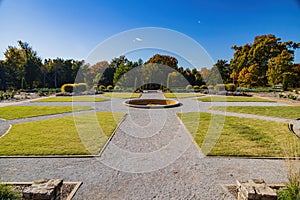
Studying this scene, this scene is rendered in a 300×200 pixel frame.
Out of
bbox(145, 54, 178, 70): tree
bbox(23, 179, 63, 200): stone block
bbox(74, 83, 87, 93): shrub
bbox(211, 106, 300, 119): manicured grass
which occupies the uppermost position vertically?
bbox(145, 54, 178, 70): tree

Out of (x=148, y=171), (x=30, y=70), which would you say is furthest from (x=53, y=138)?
(x=30, y=70)

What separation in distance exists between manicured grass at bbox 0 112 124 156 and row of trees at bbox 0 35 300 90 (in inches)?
933

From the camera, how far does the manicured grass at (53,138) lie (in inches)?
175

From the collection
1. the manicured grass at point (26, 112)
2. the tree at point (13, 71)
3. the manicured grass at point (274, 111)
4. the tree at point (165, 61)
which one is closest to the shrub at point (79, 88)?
the tree at point (13, 71)

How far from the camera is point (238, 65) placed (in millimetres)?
33281

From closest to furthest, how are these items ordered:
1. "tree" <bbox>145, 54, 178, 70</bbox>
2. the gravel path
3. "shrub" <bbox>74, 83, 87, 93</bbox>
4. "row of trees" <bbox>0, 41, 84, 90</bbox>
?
the gravel path
"shrub" <bbox>74, 83, 87, 93</bbox>
"row of trees" <bbox>0, 41, 84, 90</bbox>
"tree" <bbox>145, 54, 178, 70</bbox>

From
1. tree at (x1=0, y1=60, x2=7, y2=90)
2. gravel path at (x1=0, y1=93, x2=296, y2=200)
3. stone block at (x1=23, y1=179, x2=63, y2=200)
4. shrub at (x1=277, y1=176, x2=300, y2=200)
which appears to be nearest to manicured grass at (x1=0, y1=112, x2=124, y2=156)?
gravel path at (x1=0, y1=93, x2=296, y2=200)

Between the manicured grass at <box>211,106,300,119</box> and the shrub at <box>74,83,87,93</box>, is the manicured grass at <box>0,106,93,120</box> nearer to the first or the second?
the manicured grass at <box>211,106,300,119</box>

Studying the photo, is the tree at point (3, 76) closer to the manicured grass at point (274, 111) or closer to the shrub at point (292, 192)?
the manicured grass at point (274, 111)

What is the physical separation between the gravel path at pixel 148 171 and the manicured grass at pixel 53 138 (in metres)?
0.43

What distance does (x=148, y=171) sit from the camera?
3.48 metres

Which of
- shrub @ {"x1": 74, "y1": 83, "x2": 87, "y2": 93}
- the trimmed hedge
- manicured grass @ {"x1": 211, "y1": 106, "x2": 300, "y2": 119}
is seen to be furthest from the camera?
shrub @ {"x1": 74, "y1": 83, "x2": 87, "y2": 93}

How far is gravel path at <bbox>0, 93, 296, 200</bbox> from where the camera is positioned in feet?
9.17

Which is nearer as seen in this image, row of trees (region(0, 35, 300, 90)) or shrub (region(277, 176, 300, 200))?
shrub (region(277, 176, 300, 200))
